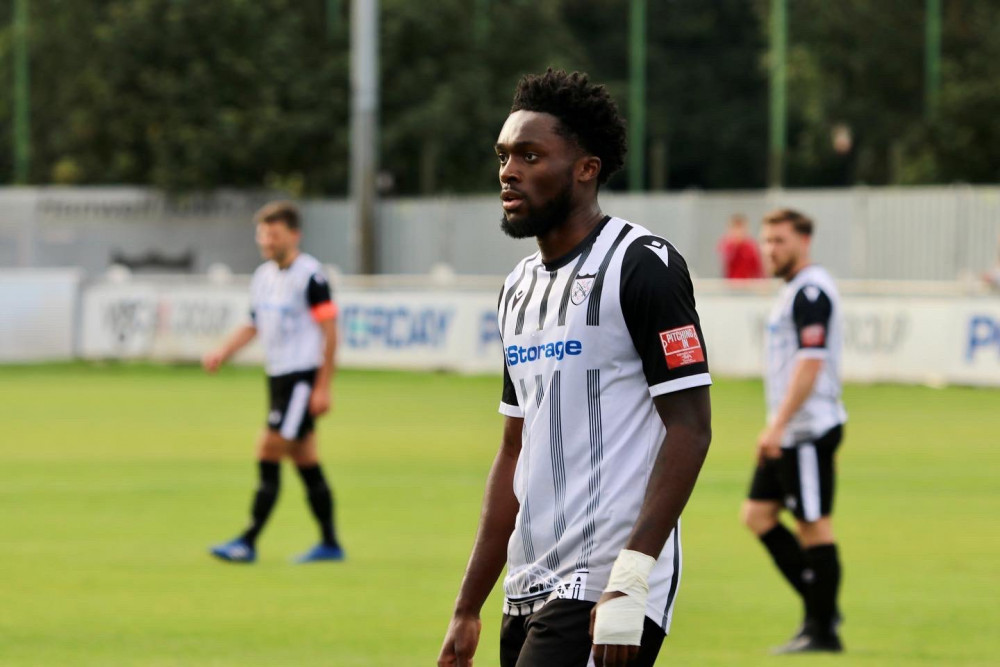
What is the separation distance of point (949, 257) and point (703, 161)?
27.6m

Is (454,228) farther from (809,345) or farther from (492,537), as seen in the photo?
(492,537)

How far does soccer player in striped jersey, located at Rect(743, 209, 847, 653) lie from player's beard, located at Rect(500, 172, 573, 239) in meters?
4.31

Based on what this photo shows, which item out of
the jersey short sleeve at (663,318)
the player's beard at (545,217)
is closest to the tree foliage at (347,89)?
the player's beard at (545,217)

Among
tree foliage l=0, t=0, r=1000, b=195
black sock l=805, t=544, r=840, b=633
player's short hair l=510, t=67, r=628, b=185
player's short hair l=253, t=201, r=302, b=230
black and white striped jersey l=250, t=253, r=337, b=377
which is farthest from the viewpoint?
tree foliage l=0, t=0, r=1000, b=195

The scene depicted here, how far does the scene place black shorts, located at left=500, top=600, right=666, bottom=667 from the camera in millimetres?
4398

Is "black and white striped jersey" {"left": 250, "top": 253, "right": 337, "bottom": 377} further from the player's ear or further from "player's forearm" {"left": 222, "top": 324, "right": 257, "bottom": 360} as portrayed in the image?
the player's ear

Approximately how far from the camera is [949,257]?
31.0m

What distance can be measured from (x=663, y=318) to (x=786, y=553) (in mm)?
4786

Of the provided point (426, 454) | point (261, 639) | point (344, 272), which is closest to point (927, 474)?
point (426, 454)

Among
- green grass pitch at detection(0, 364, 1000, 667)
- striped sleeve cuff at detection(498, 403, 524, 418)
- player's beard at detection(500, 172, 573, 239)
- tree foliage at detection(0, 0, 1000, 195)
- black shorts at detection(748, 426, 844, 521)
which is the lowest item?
green grass pitch at detection(0, 364, 1000, 667)

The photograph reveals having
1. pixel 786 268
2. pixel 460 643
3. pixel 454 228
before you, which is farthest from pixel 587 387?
pixel 454 228

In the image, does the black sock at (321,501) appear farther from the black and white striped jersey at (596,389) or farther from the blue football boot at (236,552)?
the black and white striped jersey at (596,389)

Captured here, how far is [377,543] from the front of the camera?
1177 cm

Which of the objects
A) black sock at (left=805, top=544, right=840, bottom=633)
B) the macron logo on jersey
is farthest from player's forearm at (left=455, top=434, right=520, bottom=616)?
black sock at (left=805, top=544, right=840, bottom=633)
